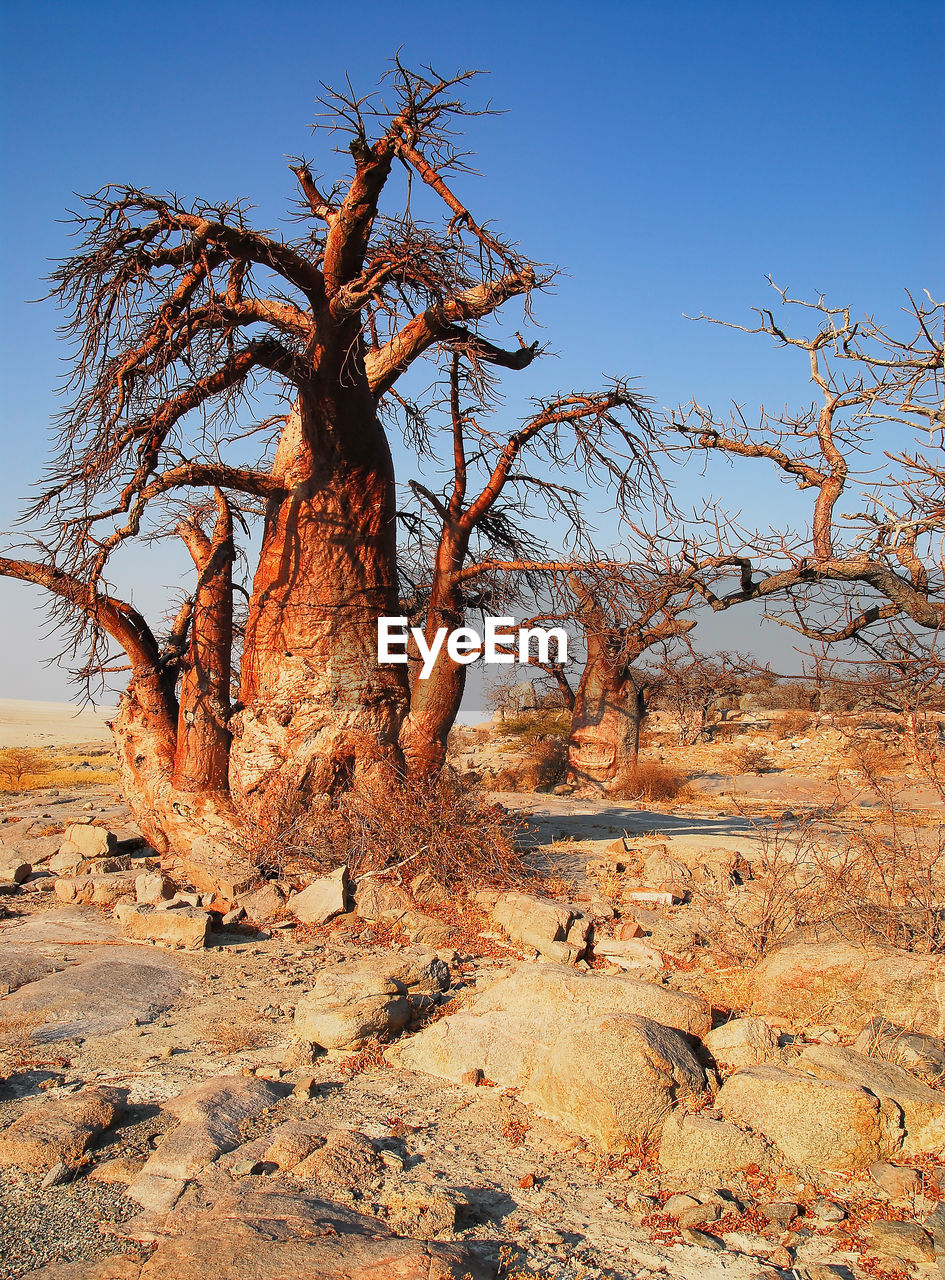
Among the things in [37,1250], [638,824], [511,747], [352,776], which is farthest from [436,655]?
[511,747]

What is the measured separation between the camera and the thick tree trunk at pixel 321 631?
6789 mm

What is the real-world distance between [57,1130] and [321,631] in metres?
4.27

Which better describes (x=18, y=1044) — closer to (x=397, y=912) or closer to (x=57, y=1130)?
(x=57, y=1130)

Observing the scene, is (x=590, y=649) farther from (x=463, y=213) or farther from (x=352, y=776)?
(x=463, y=213)

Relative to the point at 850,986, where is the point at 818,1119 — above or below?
below

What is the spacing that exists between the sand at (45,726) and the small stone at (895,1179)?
2541 centimetres

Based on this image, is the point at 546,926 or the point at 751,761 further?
the point at 751,761

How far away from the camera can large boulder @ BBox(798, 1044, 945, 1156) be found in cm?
306

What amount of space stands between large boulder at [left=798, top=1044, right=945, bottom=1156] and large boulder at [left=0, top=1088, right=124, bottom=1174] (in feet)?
8.15

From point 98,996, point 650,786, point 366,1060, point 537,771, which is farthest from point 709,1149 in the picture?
point 537,771

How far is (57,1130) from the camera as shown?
2945mm

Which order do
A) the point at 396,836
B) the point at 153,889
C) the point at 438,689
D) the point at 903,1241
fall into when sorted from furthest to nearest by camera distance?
the point at 438,689 → the point at 396,836 → the point at 153,889 → the point at 903,1241

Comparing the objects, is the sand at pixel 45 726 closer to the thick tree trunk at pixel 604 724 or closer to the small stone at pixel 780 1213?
the thick tree trunk at pixel 604 724

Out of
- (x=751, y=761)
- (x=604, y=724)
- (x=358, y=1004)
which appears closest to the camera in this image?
(x=358, y=1004)
